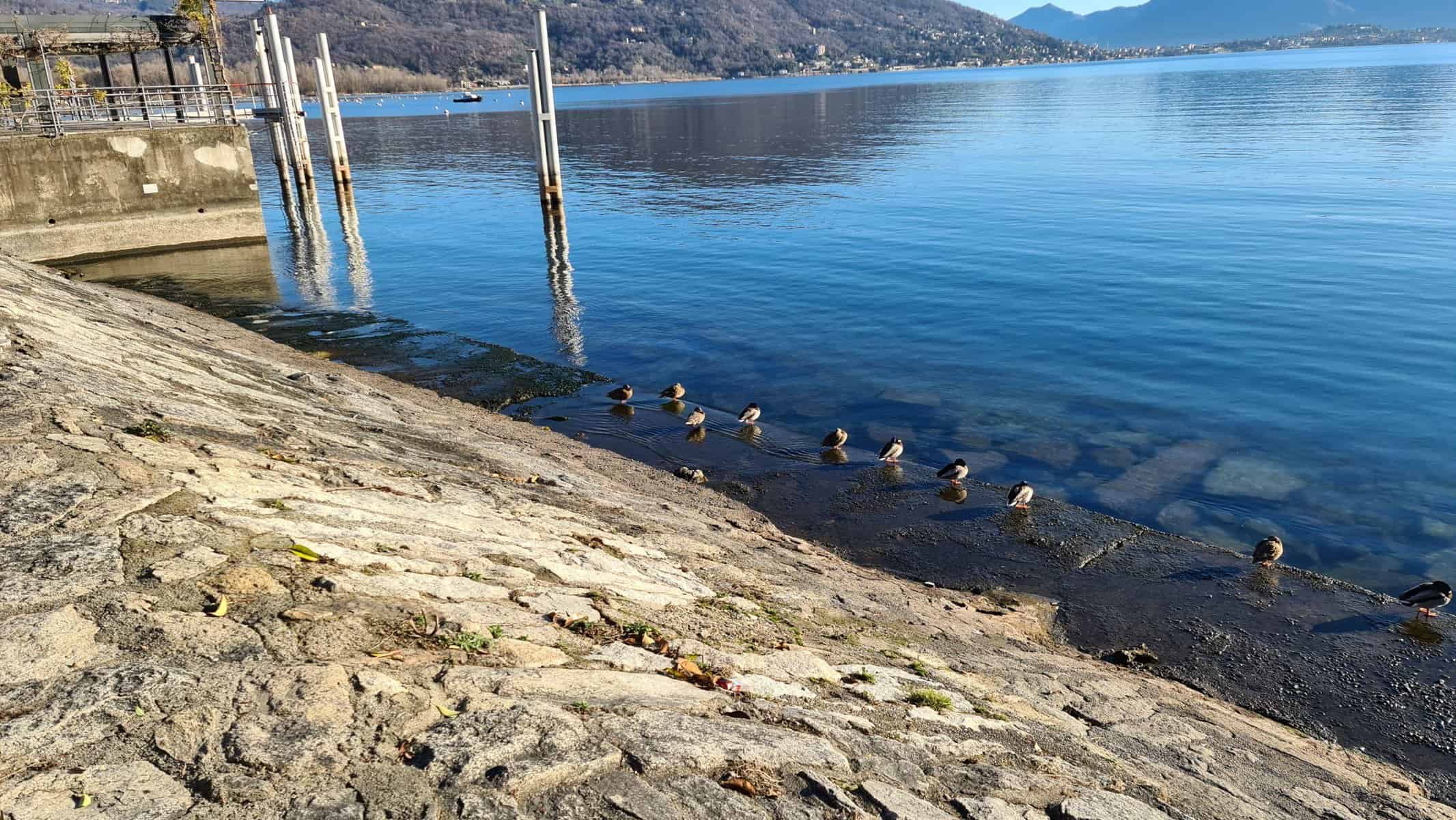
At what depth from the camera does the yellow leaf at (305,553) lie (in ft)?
22.4

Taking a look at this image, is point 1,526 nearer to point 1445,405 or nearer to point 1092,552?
point 1092,552

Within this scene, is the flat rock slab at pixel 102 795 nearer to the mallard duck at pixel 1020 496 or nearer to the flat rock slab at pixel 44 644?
the flat rock slab at pixel 44 644

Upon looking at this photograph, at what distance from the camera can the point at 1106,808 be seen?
592cm

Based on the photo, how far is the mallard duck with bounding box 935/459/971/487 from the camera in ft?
52.3

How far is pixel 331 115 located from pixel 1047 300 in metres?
41.8

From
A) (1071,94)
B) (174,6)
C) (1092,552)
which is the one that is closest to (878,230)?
(1092,552)

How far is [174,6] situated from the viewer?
4100 centimetres

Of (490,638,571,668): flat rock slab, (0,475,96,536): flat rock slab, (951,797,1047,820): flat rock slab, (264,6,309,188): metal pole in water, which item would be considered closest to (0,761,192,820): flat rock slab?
(490,638,571,668): flat rock slab

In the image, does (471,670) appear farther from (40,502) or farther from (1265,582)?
(1265,582)

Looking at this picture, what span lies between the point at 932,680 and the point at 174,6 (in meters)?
46.7

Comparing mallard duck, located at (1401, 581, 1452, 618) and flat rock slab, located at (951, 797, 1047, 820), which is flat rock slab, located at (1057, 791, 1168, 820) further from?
mallard duck, located at (1401, 581, 1452, 618)

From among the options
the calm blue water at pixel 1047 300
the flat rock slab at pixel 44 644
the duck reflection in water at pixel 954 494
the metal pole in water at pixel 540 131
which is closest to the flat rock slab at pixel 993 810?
the flat rock slab at pixel 44 644

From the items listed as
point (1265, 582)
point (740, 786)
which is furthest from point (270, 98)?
point (740, 786)

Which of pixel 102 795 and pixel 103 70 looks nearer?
pixel 102 795
